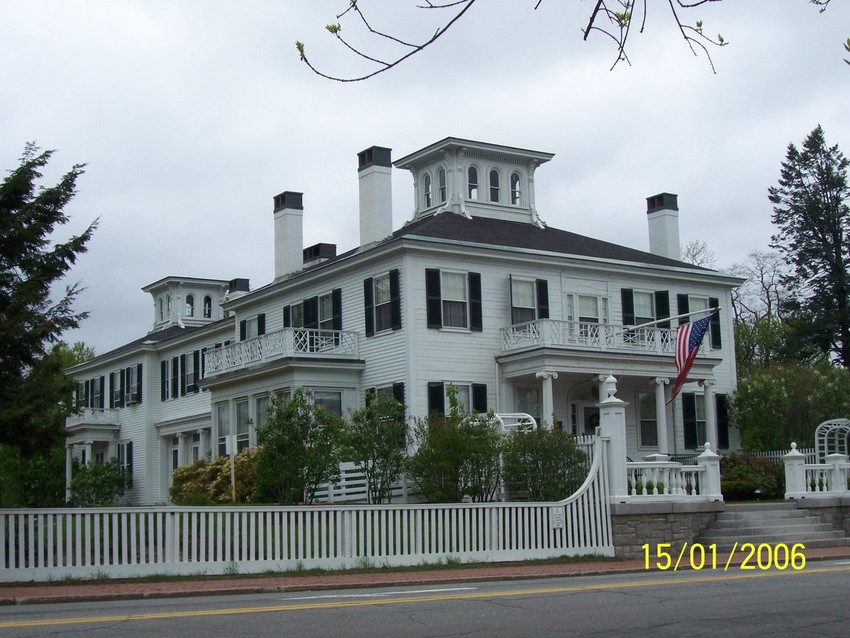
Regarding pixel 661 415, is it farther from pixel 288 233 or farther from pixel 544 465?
pixel 288 233

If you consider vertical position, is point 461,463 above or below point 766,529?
above

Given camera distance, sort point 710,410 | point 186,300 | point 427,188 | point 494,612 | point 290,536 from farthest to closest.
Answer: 1. point 186,300
2. point 427,188
3. point 710,410
4. point 290,536
5. point 494,612

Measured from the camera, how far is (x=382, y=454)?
2344 cm

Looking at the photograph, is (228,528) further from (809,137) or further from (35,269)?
(809,137)

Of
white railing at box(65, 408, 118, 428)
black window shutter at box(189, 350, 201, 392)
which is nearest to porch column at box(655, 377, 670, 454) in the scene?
black window shutter at box(189, 350, 201, 392)

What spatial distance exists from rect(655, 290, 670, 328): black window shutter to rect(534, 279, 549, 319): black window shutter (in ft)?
13.4

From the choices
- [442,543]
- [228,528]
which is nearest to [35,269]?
[228,528]

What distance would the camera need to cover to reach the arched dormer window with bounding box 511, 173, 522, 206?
36.9 metres

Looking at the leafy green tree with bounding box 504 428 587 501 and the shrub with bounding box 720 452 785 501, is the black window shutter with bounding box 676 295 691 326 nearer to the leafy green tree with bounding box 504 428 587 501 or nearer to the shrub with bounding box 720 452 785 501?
the shrub with bounding box 720 452 785 501

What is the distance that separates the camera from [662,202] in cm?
3938

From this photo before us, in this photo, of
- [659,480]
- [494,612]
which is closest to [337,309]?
[659,480]

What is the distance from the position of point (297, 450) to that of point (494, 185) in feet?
51.5
